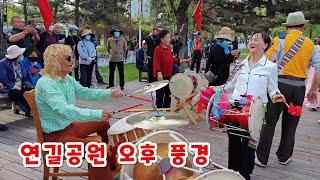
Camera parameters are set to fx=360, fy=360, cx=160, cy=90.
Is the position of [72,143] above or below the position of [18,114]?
above

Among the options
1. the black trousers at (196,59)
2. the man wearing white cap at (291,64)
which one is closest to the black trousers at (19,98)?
the man wearing white cap at (291,64)

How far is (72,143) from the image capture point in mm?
3373

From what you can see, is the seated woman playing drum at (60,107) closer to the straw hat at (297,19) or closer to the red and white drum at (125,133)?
the red and white drum at (125,133)

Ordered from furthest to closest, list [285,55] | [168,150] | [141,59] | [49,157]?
1. [141,59]
2. [285,55]
3. [49,157]
4. [168,150]

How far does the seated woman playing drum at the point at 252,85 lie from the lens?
3.63 meters

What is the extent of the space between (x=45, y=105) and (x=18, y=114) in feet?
13.1

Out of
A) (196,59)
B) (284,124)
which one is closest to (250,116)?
(284,124)

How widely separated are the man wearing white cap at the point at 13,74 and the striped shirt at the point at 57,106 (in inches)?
117

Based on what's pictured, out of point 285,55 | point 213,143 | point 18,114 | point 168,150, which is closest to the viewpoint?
point 168,150

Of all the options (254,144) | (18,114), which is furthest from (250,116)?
(18,114)

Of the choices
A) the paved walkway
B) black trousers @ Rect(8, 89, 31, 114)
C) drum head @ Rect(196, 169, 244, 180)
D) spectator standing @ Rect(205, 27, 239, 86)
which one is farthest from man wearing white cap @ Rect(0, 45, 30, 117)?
drum head @ Rect(196, 169, 244, 180)

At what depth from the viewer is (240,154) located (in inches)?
151

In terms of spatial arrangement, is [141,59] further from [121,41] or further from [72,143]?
[72,143]

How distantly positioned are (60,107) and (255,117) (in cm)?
177
